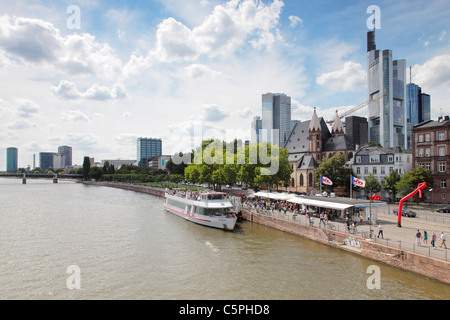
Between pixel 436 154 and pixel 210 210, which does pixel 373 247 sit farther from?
pixel 436 154

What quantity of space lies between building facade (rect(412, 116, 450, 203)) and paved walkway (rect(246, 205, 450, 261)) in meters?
21.5

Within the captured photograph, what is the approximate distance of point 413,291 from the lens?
64.2 feet

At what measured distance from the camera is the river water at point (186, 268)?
1956 centimetres

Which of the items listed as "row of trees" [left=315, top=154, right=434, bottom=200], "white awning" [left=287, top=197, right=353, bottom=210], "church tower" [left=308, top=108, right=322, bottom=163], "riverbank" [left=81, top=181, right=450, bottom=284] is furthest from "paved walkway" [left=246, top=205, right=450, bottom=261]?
"church tower" [left=308, top=108, right=322, bottom=163]

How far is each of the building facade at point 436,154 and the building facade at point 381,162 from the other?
21.4 ft

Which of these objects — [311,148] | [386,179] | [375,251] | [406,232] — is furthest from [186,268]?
[311,148]

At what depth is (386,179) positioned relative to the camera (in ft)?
192

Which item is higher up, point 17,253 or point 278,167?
point 278,167

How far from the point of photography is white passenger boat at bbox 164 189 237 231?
38969mm

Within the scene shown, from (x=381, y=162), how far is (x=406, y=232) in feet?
139

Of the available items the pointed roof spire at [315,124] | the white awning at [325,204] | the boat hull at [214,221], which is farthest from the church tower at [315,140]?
the boat hull at [214,221]
